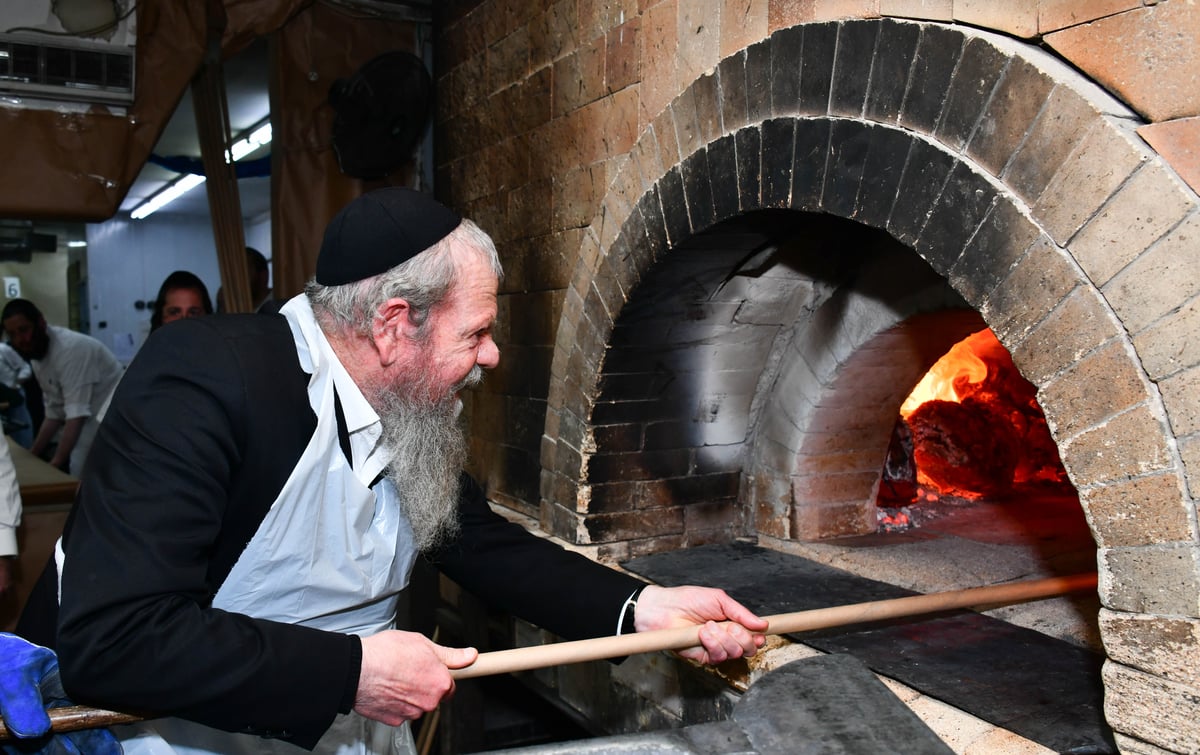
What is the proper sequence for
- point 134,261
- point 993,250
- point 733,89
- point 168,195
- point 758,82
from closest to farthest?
point 993,250, point 758,82, point 733,89, point 168,195, point 134,261

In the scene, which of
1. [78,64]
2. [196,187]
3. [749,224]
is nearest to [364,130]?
[78,64]

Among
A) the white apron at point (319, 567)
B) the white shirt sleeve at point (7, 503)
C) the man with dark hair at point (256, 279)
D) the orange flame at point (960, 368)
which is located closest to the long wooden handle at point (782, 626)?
the white apron at point (319, 567)

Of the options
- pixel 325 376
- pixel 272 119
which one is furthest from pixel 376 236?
pixel 272 119

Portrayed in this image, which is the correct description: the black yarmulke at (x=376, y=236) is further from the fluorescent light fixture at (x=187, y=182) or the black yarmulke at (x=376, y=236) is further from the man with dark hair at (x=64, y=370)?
the man with dark hair at (x=64, y=370)

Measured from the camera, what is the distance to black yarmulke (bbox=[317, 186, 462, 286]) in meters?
2.09

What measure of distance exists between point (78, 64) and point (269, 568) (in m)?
3.81

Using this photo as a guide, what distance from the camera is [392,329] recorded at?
2.11 m

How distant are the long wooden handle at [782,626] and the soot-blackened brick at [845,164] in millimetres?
1033

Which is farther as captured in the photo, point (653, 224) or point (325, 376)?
point (653, 224)

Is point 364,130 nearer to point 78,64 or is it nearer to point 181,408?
point 78,64

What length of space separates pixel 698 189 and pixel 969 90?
1.08m

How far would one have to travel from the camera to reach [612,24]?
3572mm

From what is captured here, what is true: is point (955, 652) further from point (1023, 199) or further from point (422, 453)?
point (422, 453)

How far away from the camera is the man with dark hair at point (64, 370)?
21.9ft
